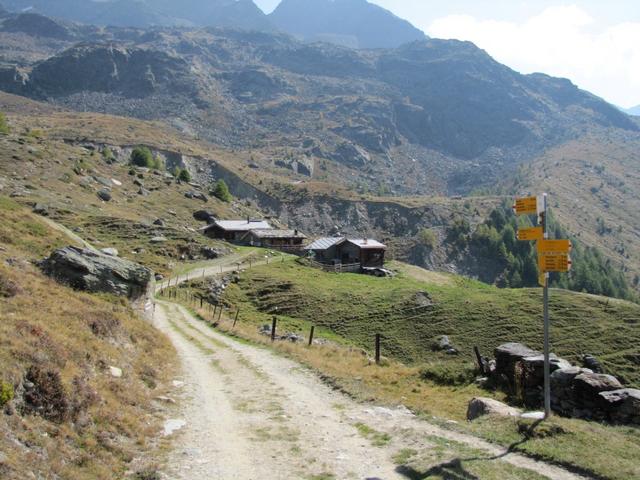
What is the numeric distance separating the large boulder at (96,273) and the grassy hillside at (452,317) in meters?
23.4

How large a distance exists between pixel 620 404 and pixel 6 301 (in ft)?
64.4

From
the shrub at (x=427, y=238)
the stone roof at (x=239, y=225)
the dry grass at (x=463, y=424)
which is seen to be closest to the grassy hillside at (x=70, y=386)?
the dry grass at (x=463, y=424)

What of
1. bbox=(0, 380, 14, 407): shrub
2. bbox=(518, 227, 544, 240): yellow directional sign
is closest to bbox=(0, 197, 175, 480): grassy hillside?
bbox=(0, 380, 14, 407): shrub

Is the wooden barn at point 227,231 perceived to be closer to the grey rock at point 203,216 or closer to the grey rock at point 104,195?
the grey rock at point 203,216

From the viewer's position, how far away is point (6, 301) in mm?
16656

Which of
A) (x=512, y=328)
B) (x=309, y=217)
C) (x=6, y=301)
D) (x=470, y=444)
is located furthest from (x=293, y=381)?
(x=309, y=217)

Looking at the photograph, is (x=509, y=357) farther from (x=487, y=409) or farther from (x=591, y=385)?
(x=487, y=409)

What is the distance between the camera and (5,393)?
10.7 metres

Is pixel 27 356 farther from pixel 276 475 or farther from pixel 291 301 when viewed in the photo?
pixel 291 301

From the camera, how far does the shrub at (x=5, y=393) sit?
35.0 feet

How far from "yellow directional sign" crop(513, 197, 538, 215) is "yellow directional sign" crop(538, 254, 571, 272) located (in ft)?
4.42

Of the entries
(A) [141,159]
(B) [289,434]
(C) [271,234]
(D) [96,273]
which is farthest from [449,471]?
(A) [141,159]

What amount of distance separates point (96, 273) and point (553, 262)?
21.0 meters

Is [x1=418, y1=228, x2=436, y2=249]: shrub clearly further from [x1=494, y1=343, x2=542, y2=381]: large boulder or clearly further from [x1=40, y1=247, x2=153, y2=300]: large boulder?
[x1=494, y1=343, x2=542, y2=381]: large boulder
